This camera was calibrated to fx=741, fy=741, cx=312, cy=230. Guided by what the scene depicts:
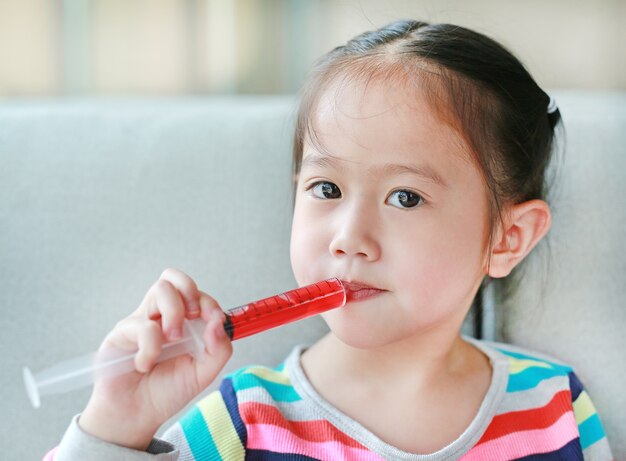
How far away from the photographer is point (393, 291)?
811 millimetres

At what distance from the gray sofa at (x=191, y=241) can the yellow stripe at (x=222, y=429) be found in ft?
0.62

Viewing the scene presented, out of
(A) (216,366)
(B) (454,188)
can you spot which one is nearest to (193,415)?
(A) (216,366)

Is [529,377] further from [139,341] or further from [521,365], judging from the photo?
[139,341]

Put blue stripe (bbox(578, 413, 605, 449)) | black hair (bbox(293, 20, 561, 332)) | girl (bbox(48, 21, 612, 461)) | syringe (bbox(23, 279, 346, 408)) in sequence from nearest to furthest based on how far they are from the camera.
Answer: syringe (bbox(23, 279, 346, 408)) < girl (bbox(48, 21, 612, 461)) < black hair (bbox(293, 20, 561, 332)) < blue stripe (bbox(578, 413, 605, 449))

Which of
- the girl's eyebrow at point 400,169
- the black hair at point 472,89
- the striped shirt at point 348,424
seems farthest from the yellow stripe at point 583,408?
the girl's eyebrow at point 400,169

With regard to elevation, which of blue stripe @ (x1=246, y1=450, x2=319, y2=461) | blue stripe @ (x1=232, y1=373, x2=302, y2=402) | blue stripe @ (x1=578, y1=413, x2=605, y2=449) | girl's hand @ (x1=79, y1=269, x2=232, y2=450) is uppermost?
girl's hand @ (x1=79, y1=269, x2=232, y2=450)

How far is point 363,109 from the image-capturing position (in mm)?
821

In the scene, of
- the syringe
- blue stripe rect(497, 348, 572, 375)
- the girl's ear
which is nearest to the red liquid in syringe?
the syringe

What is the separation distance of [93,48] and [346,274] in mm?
2332

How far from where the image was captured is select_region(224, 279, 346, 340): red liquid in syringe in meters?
0.70

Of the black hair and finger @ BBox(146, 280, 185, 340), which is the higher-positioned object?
the black hair

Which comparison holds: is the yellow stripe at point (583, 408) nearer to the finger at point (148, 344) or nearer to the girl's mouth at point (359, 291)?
the girl's mouth at point (359, 291)

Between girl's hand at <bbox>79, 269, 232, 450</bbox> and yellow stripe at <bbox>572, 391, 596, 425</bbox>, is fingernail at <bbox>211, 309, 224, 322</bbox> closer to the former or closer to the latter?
girl's hand at <bbox>79, 269, 232, 450</bbox>

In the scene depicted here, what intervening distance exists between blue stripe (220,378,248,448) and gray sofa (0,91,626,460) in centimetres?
16
